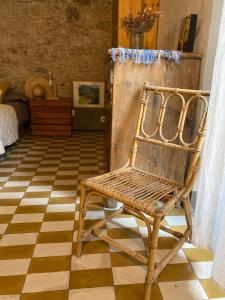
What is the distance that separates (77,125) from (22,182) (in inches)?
91.1

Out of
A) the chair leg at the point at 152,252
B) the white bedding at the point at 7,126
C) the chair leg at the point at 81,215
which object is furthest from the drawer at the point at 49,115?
the chair leg at the point at 152,252

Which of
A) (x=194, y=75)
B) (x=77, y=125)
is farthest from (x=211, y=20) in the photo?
(x=77, y=125)

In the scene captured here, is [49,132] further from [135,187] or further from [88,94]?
[135,187]

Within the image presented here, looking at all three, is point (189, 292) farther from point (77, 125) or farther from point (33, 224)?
point (77, 125)

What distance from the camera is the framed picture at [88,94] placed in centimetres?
458

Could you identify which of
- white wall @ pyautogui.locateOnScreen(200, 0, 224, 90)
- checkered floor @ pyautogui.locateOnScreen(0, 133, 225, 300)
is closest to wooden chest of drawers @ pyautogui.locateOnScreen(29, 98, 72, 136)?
checkered floor @ pyautogui.locateOnScreen(0, 133, 225, 300)

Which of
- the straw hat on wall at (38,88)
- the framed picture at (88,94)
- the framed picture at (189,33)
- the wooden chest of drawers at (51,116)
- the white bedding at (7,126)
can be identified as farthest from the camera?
the framed picture at (88,94)

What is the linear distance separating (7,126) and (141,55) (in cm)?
220

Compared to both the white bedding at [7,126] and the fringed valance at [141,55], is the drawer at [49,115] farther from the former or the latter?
the fringed valance at [141,55]

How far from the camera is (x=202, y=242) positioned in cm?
140

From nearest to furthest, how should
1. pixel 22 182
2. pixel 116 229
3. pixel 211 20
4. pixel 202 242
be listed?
pixel 202 242 → pixel 211 20 → pixel 116 229 → pixel 22 182

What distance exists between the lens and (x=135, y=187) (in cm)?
140

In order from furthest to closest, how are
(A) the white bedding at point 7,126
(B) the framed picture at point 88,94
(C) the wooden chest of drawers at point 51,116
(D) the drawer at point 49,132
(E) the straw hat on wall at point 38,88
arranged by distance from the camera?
(B) the framed picture at point 88,94 → (E) the straw hat on wall at point 38,88 → (D) the drawer at point 49,132 → (C) the wooden chest of drawers at point 51,116 → (A) the white bedding at point 7,126

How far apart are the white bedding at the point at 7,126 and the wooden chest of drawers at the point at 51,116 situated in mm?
623
